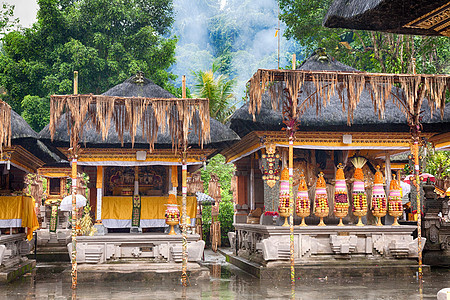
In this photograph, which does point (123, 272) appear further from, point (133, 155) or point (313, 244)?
point (313, 244)

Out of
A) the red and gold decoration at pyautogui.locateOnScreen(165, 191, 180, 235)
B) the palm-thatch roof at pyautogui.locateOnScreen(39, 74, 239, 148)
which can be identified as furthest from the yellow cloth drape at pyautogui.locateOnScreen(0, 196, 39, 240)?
the red and gold decoration at pyautogui.locateOnScreen(165, 191, 180, 235)

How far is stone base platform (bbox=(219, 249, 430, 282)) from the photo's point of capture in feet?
42.8

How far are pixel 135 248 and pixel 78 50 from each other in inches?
636

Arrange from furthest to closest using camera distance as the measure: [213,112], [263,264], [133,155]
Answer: [213,112]
[133,155]
[263,264]

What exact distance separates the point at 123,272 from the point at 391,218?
7.35 m

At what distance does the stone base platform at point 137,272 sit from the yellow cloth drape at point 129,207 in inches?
73.7

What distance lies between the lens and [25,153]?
15.3 m

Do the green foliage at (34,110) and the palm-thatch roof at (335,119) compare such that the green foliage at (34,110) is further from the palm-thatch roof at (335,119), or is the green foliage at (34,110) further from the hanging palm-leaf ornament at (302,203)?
the hanging palm-leaf ornament at (302,203)

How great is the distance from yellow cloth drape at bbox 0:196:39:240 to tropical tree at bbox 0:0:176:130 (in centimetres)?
1214

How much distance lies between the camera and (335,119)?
14102mm

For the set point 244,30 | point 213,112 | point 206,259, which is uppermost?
point 244,30

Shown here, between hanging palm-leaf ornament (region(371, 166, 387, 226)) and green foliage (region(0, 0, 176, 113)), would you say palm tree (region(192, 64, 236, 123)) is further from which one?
hanging palm-leaf ornament (region(371, 166, 387, 226))

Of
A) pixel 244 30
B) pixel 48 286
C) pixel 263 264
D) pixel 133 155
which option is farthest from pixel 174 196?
pixel 244 30

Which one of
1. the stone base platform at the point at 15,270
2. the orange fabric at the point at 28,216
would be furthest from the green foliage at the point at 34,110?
the stone base platform at the point at 15,270
